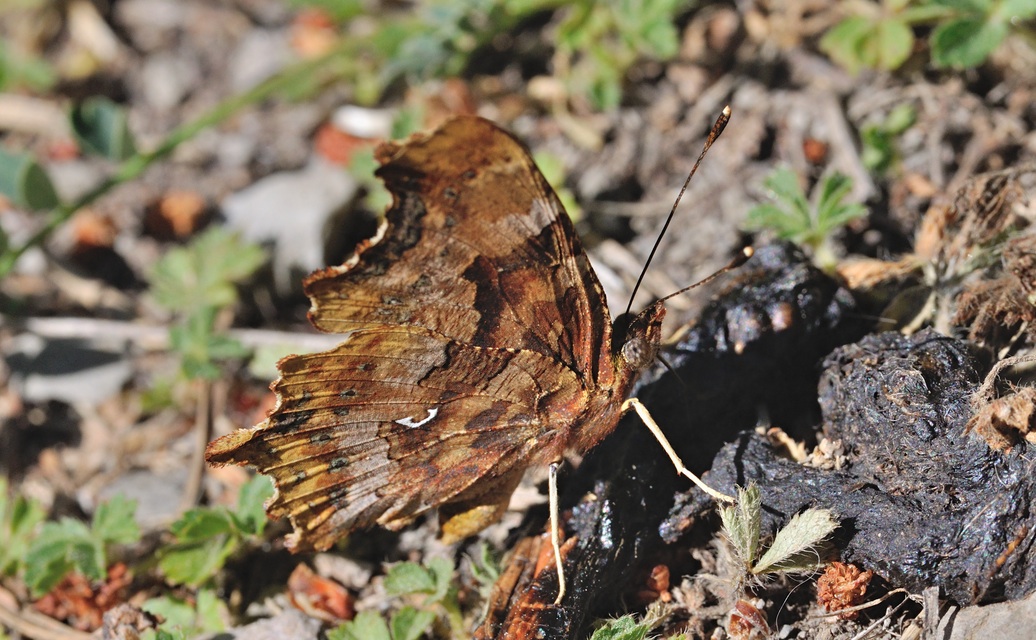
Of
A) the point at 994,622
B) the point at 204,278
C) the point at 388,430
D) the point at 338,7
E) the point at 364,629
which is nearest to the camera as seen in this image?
the point at 994,622

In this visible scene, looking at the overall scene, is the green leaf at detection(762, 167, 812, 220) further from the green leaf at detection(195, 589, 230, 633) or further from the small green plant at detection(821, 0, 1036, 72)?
the green leaf at detection(195, 589, 230, 633)

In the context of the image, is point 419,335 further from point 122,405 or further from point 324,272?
point 122,405

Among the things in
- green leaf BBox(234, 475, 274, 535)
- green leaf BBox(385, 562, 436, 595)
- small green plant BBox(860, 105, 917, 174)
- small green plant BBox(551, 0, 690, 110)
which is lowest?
green leaf BBox(385, 562, 436, 595)

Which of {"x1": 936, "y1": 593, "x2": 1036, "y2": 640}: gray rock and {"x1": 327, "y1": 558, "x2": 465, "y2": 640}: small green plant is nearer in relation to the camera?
{"x1": 936, "y1": 593, "x2": 1036, "y2": 640}: gray rock

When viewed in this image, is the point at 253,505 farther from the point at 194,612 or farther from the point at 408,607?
the point at 408,607

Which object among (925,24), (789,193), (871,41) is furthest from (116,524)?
(925,24)

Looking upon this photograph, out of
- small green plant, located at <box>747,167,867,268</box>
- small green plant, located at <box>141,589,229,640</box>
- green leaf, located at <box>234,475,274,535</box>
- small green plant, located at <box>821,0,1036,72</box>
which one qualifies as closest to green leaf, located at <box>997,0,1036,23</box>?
small green plant, located at <box>821,0,1036,72</box>
